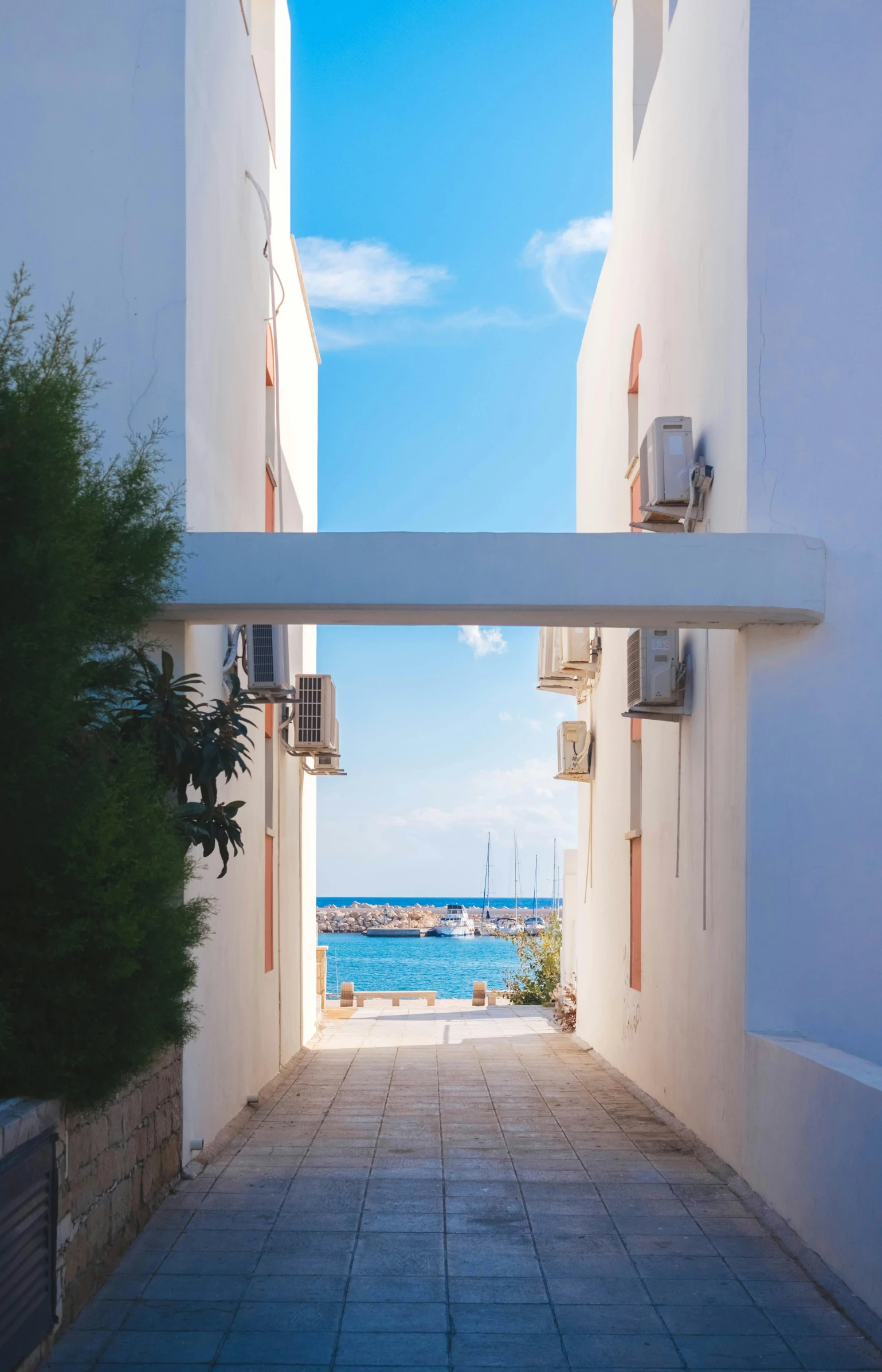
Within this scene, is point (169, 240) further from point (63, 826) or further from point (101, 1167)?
point (101, 1167)

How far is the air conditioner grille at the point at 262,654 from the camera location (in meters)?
8.82

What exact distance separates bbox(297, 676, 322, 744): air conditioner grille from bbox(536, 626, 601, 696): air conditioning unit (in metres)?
2.34

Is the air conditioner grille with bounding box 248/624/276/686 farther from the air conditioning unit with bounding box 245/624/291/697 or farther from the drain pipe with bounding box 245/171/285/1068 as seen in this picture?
the drain pipe with bounding box 245/171/285/1068

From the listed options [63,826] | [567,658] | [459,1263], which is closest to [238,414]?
[567,658]

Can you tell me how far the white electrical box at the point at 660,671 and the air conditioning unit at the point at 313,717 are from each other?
4.71 m

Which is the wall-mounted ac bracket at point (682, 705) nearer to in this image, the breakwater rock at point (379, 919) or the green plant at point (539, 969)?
the green plant at point (539, 969)

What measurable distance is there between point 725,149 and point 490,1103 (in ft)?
20.9

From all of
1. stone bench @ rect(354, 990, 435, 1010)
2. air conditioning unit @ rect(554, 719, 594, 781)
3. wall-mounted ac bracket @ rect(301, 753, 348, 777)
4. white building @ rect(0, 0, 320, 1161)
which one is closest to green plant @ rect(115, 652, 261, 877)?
white building @ rect(0, 0, 320, 1161)

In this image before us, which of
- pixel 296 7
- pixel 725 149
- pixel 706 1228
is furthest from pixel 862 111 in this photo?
pixel 296 7

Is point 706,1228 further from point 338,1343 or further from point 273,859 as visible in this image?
point 273,859

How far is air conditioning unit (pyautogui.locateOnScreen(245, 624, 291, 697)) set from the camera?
8758mm

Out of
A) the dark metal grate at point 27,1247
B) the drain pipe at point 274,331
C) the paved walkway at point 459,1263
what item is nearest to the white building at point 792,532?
the paved walkway at point 459,1263

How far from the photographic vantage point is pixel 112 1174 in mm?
5230

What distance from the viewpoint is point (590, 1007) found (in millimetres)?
A: 13586
